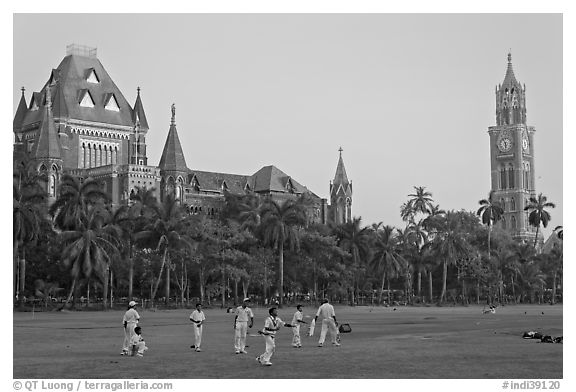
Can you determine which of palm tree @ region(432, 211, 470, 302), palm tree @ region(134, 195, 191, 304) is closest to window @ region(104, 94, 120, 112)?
palm tree @ region(432, 211, 470, 302)

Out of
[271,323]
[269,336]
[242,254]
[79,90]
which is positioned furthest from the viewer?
[79,90]

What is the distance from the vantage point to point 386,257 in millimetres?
93875

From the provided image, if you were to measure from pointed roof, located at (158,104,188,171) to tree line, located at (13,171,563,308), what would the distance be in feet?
59.7

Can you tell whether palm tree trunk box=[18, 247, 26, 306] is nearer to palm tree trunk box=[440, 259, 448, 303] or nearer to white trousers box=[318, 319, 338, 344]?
white trousers box=[318, 319, 338, 344]

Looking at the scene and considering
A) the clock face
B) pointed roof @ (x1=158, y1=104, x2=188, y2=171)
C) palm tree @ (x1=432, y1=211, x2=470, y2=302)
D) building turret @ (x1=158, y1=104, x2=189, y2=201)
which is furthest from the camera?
the clock face

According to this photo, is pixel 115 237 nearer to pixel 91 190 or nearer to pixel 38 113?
pixel 91 190

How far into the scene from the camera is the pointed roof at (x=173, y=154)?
119125 millimetres

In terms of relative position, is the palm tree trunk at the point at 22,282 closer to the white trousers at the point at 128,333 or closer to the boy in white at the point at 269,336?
the white trousers at the point at 128,333

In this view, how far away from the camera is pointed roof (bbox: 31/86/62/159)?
107 metres

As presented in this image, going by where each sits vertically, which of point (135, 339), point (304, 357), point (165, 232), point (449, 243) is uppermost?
point (449, 243)

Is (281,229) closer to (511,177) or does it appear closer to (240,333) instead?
(240,333)

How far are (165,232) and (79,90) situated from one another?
53.1 m

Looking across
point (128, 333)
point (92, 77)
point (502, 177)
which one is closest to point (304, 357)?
point (128, 333)

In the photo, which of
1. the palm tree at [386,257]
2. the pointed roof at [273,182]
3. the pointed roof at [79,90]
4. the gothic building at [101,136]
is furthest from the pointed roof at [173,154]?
the palm tree at [386,257]
